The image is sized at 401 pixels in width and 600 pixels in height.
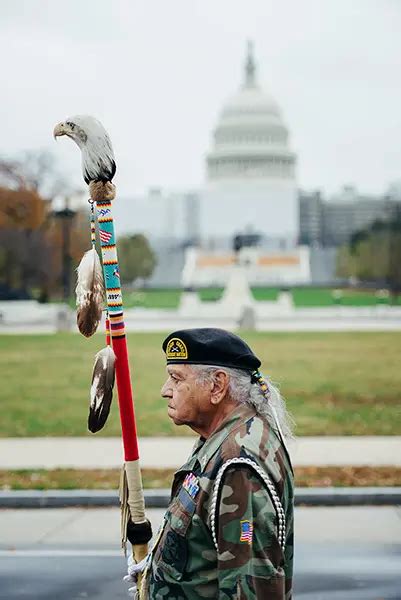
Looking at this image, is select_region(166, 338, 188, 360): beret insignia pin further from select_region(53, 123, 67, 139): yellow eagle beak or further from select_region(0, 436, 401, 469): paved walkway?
select_region(0, 436, 401, 469): paved walkway

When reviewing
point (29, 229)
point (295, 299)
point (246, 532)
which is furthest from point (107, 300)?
point (295, 299)

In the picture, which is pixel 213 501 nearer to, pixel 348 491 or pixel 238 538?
pixel 238 538

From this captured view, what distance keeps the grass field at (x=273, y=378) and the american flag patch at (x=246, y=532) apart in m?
7.27

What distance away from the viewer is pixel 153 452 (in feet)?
35.9

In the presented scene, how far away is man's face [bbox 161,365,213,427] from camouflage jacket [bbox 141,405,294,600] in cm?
9

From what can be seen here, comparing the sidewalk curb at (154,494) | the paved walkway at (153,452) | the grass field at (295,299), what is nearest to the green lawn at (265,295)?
the grass field at (295,299)

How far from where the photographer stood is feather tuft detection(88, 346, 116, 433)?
3.02 meters

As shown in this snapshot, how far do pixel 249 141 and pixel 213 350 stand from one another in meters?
132

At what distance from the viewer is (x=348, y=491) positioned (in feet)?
28.0

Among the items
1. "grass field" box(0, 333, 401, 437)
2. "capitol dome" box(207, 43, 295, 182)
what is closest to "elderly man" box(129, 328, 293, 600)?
"grass field" box(0, 333, 401, 437)

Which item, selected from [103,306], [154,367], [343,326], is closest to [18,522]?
[103,306]

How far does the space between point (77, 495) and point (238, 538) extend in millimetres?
6004

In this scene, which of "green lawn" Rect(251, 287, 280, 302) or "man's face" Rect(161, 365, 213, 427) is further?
"green lawn" Rect(251, 287, 280, 302)

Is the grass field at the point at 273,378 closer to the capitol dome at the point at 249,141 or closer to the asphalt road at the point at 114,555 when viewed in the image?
the asphalt road at the point at 114,555
